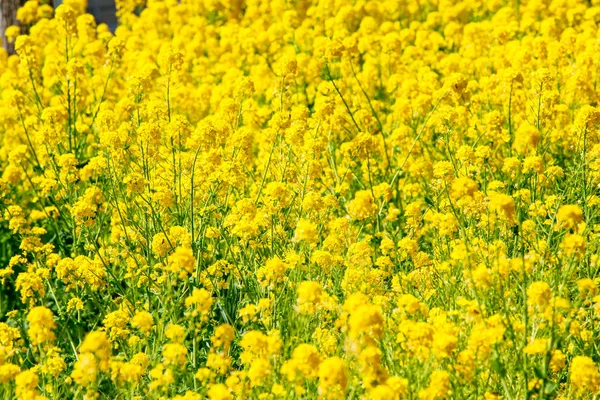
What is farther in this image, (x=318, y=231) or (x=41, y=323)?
(x=318, y=231)

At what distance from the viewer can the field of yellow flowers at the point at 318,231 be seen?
3615 mm

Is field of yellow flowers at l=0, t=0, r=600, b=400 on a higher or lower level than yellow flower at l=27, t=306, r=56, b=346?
lower

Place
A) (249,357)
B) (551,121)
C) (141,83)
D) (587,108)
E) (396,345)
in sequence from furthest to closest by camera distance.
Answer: (551,121) < (141,83) < (587,108) < (396,345) < (249,357)

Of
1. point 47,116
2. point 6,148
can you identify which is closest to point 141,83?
point 47,116

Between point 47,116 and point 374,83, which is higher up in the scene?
point 47,116

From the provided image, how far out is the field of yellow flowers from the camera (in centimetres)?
362

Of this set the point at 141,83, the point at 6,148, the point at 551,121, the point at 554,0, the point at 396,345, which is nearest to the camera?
the point at 396,345

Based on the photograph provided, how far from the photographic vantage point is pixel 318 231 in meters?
5.09

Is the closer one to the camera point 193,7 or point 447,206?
point 447,206

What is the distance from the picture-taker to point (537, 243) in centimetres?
483

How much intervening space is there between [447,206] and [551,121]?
1.49 m

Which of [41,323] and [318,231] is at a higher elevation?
[41,323]

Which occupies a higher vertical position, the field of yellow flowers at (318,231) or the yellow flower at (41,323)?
the yellow flower at (41,323)

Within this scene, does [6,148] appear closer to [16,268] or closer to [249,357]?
[16,268]
